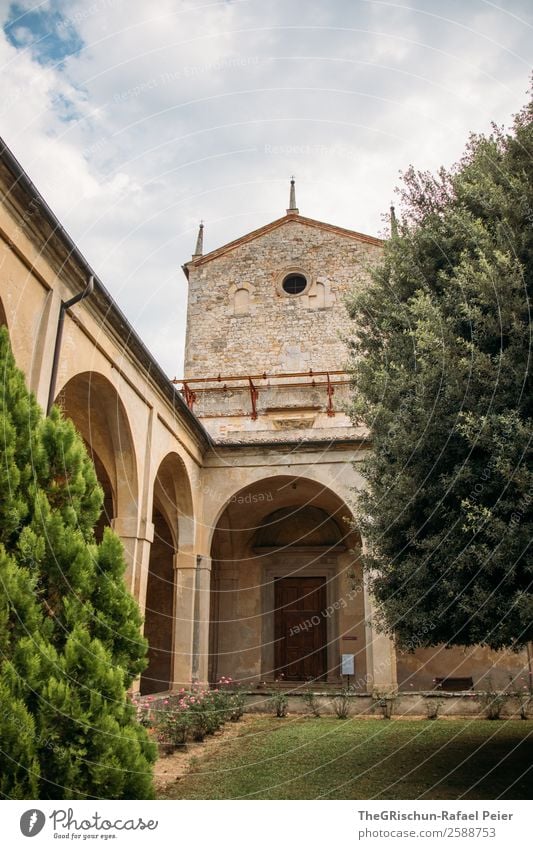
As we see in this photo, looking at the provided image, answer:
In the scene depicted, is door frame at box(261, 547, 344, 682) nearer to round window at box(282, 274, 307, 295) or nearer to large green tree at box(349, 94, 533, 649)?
round window at box(282, 274, 307, 295)

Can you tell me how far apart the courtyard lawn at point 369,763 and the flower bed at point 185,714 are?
1.40 feet

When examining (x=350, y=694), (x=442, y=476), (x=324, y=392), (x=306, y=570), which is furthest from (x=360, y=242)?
(x=442, y=476)

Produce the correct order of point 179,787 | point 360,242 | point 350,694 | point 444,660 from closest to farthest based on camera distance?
1. point 179,787
2. point 350,694
3. point 444,660
4. point 360,242

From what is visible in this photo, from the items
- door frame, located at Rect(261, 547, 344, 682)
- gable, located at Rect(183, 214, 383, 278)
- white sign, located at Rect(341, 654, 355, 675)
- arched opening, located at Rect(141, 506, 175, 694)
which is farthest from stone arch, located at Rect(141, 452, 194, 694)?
gable, located at Rect(183, 214, 383, 278)

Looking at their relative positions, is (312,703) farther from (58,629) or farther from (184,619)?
(58,629)

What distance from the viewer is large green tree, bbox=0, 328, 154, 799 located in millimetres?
3545

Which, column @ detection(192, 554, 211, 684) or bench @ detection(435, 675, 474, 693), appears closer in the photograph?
column @ detection(192, 554, 211, 684)

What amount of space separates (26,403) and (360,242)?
1665 centimetres

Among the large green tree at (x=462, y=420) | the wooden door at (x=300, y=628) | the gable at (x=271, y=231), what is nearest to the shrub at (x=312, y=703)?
the wooden door at (x=300, y=628)

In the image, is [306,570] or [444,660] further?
[306,570]

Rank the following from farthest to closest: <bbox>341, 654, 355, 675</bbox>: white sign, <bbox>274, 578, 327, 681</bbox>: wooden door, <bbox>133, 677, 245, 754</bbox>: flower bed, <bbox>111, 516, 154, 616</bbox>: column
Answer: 1. <bbox>274, 578, 327, 681</bbox>: wooden door
2. <bbox>341, 654, 355, 675</bbox>: white sign
3. <bbox>111, 516, 154, 616</bbox>: column
4. <bbox>133, 677, 245, 754</bbox>: flower bed

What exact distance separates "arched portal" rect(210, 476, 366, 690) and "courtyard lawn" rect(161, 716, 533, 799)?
16.8 ft

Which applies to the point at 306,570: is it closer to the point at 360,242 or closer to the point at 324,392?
the point at 324,392

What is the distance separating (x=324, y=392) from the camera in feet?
53.6
